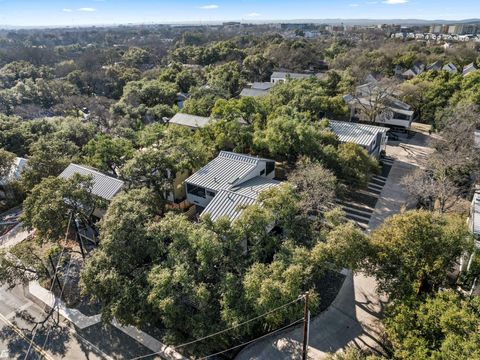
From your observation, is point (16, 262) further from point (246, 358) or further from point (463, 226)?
point (463, 226)

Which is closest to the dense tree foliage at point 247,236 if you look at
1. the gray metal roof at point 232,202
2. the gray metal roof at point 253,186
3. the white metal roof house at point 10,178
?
the white metal roof house at point 10,178

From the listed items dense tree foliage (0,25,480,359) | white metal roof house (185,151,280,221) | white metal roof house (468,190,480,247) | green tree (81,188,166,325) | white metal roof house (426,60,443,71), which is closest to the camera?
dense tree foliage (0,25,480,359)

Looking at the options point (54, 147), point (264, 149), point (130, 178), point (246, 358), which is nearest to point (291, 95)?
point (264, 149)

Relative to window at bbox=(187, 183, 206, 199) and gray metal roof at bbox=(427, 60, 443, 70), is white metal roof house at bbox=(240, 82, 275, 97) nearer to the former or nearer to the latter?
window at bbox=(187, 183, 206, 199)

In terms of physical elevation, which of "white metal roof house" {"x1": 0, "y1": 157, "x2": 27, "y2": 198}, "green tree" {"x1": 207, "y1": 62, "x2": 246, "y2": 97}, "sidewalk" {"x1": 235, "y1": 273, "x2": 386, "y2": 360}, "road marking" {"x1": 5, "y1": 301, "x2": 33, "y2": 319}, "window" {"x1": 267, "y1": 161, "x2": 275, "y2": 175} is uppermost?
"green tree" {"x1": 207, "y1": 62, "x2": 246, "y2": 97}

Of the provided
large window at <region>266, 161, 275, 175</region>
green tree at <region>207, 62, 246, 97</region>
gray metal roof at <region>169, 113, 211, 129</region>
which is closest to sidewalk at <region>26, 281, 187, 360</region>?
large window at <region>266, 161, 275, 175</region>

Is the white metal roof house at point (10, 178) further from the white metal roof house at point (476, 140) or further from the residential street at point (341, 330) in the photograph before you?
the white metal roof house at point (476, 140)
